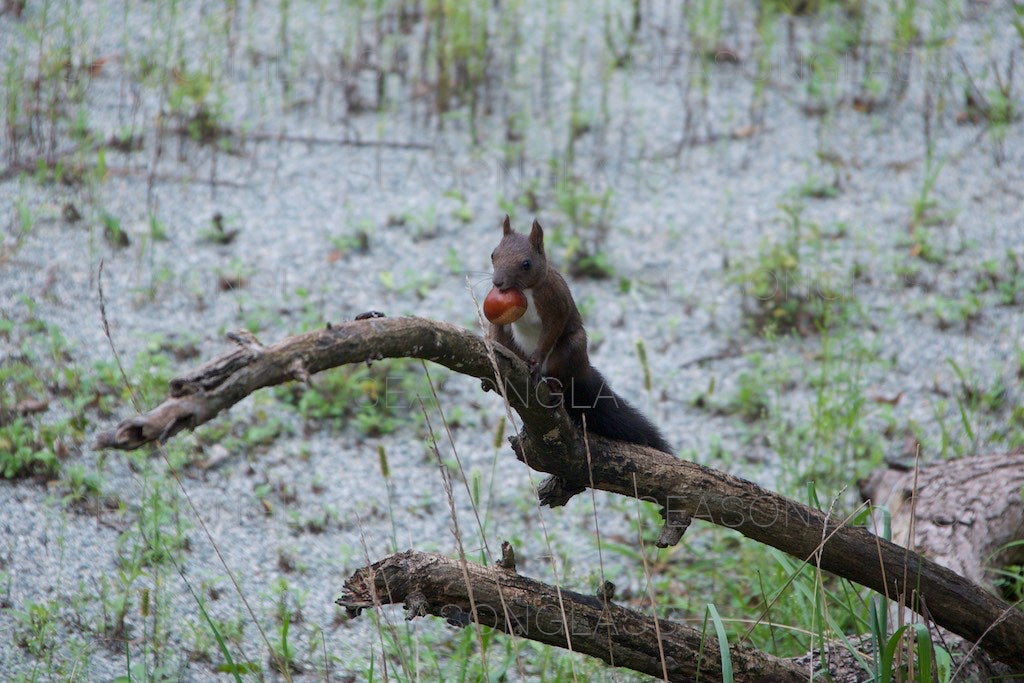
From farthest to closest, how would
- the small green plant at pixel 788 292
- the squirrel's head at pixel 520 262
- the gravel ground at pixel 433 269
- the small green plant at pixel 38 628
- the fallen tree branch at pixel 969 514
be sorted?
the small green plant at pixel 788 292, the gravel ground at pixel 433 269, the fallen tree branch at pixel 969 514, the small green plant at pixel 38 628, the squirrel's head at pixel 520 262

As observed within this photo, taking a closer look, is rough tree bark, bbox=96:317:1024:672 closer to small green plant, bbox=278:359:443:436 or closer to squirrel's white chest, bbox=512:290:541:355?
squirrel's white chest, bbox=512:290:541:355

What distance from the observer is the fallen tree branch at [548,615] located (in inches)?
84.9

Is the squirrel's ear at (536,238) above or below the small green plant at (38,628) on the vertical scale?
above

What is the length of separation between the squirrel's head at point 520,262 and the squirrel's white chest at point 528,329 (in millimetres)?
65

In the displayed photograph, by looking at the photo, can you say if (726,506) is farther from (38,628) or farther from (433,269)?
(433,269)

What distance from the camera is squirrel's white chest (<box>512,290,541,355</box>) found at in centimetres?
249

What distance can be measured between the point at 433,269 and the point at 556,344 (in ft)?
8.01

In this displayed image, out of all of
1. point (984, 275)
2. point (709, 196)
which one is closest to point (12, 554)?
point (709, 196)

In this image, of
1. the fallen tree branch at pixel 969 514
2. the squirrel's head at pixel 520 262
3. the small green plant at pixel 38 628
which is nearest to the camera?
the squirrel's head at pixel 520 262

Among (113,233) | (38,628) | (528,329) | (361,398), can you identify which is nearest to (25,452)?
(38,628)

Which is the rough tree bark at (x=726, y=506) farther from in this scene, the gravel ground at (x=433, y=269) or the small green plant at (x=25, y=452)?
the small green plant at (x=25, y=452)

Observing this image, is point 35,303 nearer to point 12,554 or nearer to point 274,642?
point 12,554

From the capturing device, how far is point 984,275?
16.1 feet

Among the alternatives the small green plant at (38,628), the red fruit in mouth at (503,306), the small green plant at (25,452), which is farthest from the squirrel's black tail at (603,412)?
the small green plant at (25,452)
